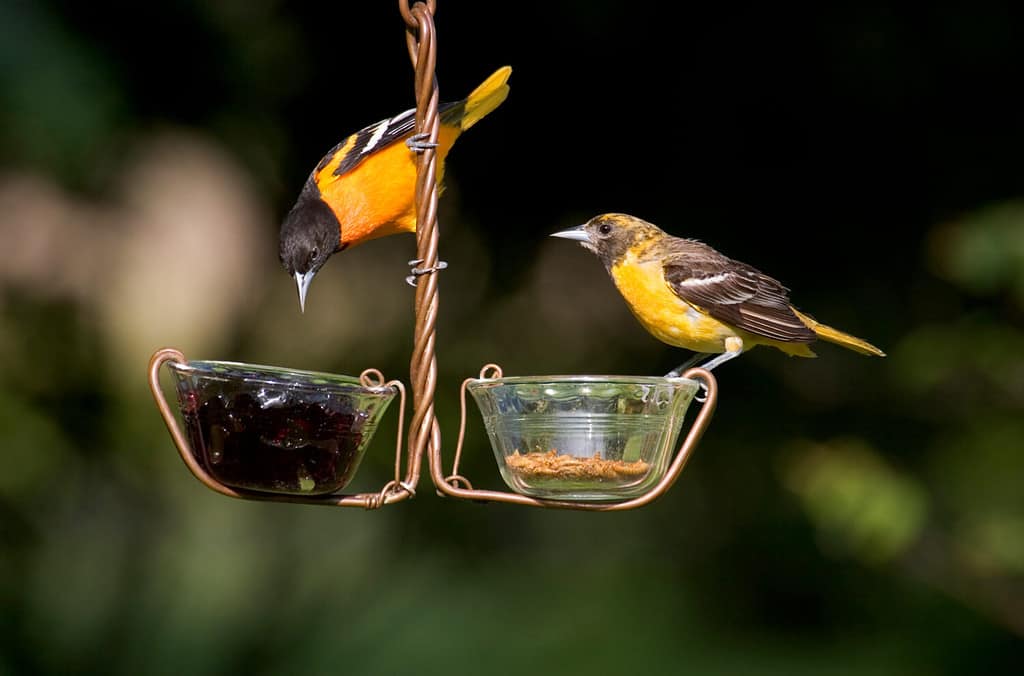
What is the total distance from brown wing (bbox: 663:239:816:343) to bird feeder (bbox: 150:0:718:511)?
0.49 m

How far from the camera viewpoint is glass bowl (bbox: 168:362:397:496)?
6.92 feet

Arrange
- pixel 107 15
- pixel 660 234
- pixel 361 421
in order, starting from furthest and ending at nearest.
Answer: pixel 107 15, pixel 660 234, pixel 361 421

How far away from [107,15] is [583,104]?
198cm

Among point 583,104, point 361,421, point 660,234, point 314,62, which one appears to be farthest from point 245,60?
point 361,421

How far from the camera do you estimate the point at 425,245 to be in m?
2.04

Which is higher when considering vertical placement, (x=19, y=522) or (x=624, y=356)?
(x=624, y=356)

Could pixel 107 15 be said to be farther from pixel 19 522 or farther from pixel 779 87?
pixel 779 87

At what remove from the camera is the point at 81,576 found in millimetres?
4602

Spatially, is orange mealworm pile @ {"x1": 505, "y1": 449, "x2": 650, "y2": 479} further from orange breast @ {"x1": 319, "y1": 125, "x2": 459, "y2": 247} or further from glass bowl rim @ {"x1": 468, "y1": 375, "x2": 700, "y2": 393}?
orange breast @ {"x1": 319, "y1": 125, "x2": 459, "y2": 247}

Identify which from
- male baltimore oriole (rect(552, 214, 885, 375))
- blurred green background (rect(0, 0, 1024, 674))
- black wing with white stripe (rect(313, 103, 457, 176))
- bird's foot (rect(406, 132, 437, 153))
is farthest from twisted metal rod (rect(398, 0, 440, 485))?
blurred green background (rect(0, 0, 1024, 674))

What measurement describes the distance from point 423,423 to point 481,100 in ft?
4.86

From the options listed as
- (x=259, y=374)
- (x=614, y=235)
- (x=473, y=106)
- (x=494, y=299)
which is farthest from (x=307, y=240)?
(x=494, y=299)

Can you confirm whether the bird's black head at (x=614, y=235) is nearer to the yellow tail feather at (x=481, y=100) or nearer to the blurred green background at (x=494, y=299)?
the yellow tail feather at (x=481, y=100)

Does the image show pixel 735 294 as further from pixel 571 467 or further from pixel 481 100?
pixel 481 100
